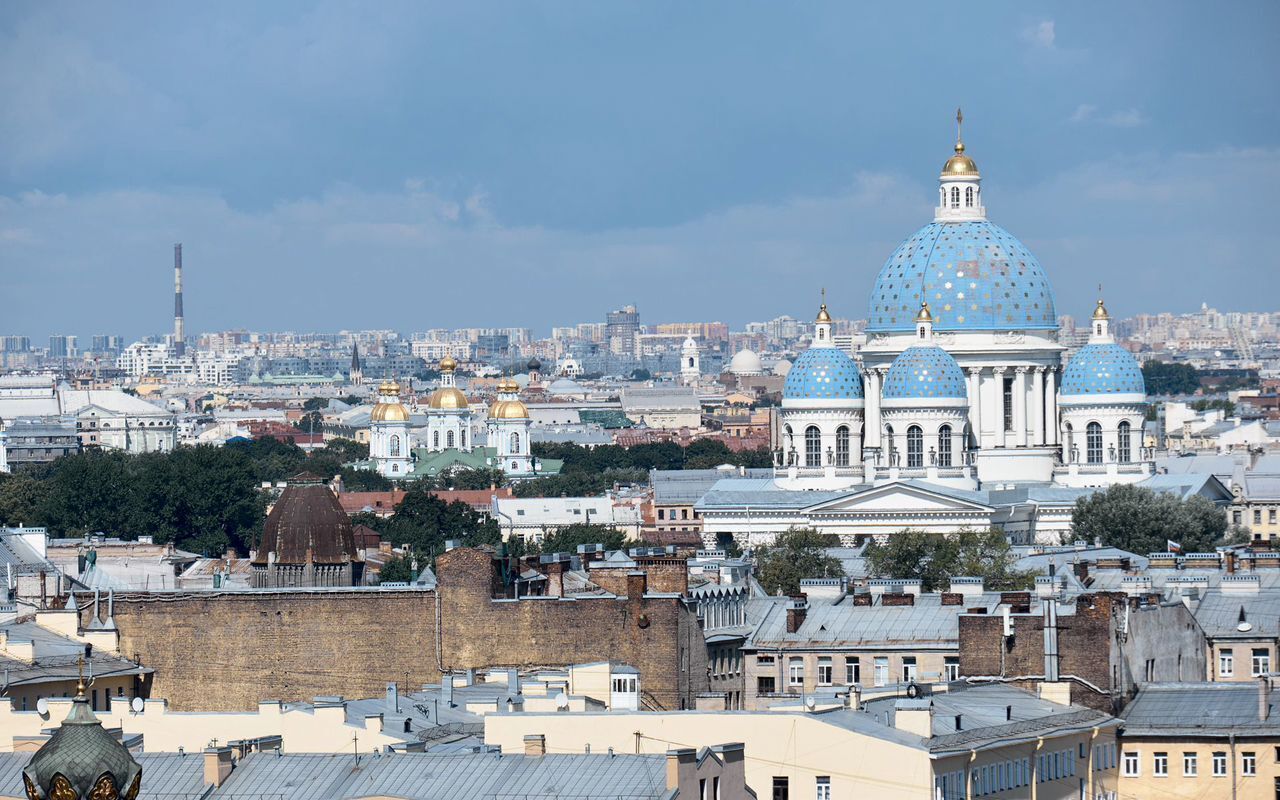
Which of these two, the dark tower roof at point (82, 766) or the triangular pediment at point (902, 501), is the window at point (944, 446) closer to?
the triangular pediment at point (902, 501)

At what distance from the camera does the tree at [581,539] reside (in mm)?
103812

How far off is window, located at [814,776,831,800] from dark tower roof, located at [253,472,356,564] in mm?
32674

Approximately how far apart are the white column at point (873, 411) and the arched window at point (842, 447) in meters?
0.69

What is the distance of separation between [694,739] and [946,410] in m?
70.5

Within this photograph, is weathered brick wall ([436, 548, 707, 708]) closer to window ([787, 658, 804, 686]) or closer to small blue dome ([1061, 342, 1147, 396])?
window ([787, 658, 804, 686])

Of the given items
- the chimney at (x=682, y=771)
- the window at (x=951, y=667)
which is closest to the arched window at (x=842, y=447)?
the window at (x=951, y=667)

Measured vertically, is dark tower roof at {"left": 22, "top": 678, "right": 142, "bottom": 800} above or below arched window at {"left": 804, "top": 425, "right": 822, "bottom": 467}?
below

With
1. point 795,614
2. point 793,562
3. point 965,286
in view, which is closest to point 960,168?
point 965,286

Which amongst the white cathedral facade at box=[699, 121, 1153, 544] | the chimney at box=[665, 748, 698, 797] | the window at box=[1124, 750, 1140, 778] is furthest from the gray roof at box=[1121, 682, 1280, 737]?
the white cathedral facade at box=[699, 121, 1153, 544]

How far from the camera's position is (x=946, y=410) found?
368ft

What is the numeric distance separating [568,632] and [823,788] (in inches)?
607

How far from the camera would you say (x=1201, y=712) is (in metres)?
50.4

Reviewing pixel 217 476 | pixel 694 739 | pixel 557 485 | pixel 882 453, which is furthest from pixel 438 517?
pixel 694 739

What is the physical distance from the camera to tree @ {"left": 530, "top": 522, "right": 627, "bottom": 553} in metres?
104
